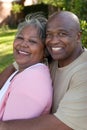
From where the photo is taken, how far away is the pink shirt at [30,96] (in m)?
2.75

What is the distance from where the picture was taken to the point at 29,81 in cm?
281

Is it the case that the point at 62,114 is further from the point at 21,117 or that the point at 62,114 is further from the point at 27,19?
the point at 27,19

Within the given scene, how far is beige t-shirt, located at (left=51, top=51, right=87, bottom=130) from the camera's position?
98.7 inches

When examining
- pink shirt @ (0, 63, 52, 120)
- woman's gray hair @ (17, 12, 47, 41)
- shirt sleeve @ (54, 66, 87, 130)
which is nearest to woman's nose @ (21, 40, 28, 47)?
woman's gray hair @ (17, 12, 47, 41)

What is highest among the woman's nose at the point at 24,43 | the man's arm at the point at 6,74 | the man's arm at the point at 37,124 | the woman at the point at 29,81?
the woman's nose at the point at 24,43

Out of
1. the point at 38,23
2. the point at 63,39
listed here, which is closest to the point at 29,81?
the point at 63,39

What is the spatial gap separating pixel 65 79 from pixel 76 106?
30 cm

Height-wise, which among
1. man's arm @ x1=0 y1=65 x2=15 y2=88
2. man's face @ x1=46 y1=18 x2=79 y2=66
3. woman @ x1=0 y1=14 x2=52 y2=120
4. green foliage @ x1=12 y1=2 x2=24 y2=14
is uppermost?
man's face @ x1=46 y1=18 x2=79 y2=66

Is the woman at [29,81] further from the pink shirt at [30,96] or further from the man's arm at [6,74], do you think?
the man's arm at [6,74]

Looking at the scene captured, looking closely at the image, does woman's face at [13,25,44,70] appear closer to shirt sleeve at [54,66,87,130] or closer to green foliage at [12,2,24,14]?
shirt sleeve at [54,66,87,130]

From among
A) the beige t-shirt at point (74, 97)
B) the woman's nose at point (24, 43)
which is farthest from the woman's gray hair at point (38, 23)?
the beige t-shirt at point (74, 97)

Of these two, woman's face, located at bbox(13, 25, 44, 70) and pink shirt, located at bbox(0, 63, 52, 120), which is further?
woman's face, located at bbox(13, 25, 44, 70)

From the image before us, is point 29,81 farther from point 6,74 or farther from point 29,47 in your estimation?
point 6,74

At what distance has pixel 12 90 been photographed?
9.45 ft
